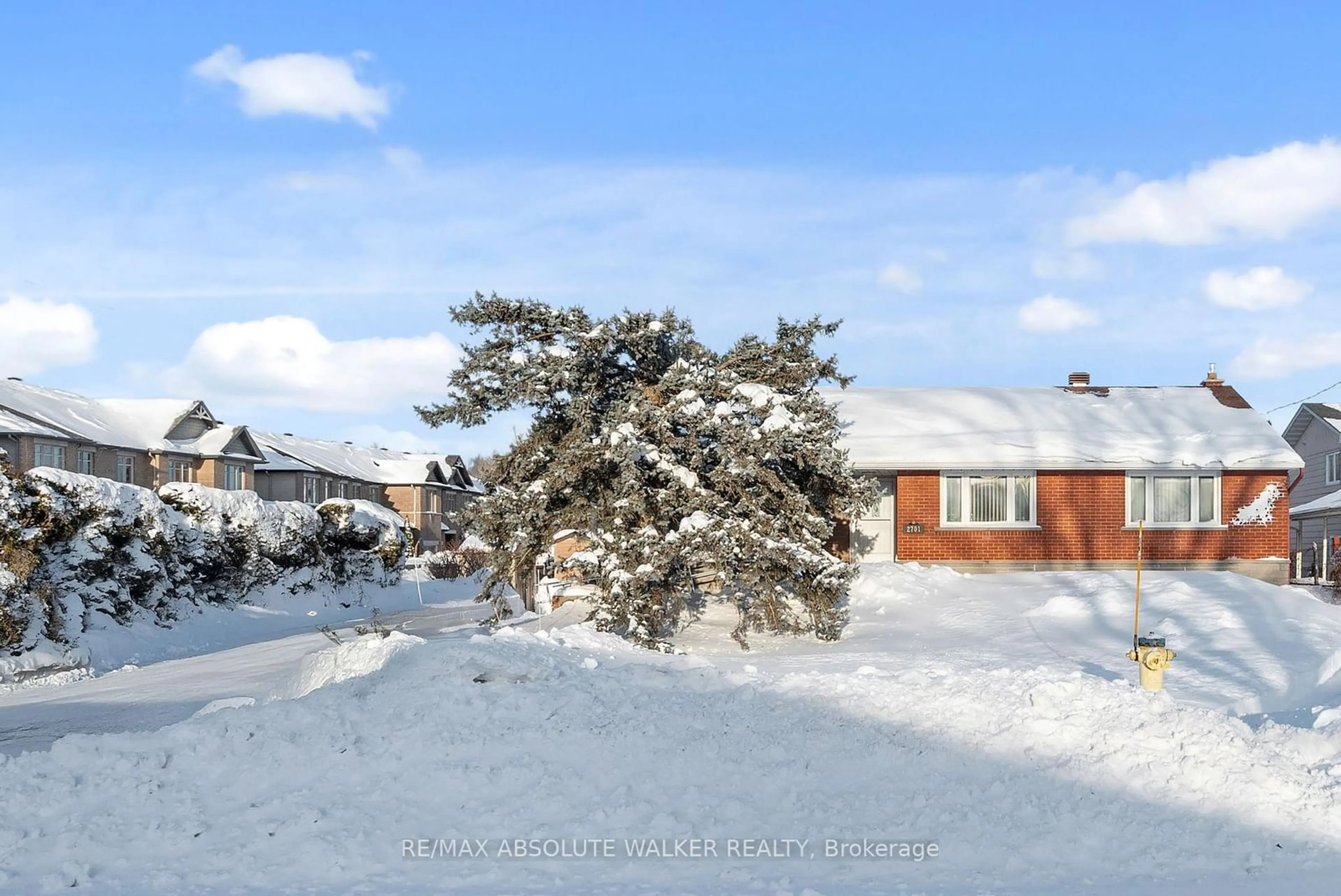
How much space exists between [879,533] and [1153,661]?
1241 centimetres

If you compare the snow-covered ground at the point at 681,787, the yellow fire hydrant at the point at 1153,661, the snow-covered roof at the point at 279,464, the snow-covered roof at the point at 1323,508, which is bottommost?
the snow-covered ground at the point at 681,787

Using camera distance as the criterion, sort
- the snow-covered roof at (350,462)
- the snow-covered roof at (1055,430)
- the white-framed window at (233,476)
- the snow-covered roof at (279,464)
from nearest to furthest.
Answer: the snow-covered roof at (1055,430)
the white-framed window at (233,476)
the snow-covered roof at (279,464)
the snow-covered roof at (350,462)

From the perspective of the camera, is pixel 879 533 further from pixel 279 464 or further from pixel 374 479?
pixel 374 479

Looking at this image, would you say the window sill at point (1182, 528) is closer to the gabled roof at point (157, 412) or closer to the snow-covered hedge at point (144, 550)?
the snow-covered hedge at point (144, 550)

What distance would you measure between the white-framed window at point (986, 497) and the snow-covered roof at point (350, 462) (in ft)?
135

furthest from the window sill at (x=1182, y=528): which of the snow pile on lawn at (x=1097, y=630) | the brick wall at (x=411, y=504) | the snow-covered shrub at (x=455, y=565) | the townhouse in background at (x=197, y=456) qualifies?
the brick wall at (x=411, y=504)

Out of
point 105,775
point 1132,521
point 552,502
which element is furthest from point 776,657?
point 1132,521

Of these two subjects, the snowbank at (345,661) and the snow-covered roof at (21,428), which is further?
the snow-covered roof at (21,428)

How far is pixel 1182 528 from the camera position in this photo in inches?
898

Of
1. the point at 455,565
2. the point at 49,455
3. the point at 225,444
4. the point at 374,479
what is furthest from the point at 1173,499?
the point at 374,479

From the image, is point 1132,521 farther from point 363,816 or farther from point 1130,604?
point 363,816

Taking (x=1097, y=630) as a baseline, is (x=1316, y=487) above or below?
above

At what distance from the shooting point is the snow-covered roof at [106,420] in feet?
134

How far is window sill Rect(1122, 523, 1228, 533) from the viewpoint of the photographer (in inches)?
897
